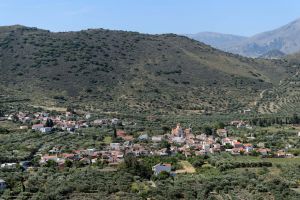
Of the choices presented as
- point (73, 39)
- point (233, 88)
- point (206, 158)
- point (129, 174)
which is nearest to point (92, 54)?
point (73, 39)

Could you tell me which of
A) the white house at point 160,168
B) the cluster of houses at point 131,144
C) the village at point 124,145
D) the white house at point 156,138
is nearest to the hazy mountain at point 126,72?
the cluster of houses at point 131,144

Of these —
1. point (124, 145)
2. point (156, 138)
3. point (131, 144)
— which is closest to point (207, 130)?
point (156, 138)

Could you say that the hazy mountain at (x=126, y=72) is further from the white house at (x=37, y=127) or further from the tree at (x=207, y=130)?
the white house at (x=37, y=127)

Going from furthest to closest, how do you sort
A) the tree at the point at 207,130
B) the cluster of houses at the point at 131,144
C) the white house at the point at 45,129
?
the tree at the point at 207,130 < the white house at the point at 45,129 < the cluster of houses at the point at 131,144

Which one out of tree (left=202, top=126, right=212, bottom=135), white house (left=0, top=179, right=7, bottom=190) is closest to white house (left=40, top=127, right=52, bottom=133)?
tree (left=202, top=126, right=212, bottom=135)

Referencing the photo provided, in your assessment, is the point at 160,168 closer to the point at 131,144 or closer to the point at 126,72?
the point at 131,144

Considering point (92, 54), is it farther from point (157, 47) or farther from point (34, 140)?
point (34, 140)
